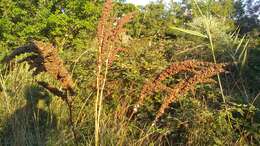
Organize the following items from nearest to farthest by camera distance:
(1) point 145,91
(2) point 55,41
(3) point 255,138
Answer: (1) point 145,91, (3) point 255,138, (2) point 55,41

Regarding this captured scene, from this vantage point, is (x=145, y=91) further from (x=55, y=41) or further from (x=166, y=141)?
(x=55, y=41)

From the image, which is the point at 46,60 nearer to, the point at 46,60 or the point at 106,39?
the point at 46,60

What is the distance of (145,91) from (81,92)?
12.9 feet

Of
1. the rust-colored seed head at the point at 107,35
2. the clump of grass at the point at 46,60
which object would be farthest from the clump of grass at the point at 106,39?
the clump of grass at the point at 46,60

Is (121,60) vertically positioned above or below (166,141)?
above

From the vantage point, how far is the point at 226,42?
16.2 ft

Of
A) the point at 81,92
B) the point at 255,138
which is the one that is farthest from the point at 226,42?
the point at 81,92

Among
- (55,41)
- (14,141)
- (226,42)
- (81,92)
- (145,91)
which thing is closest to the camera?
(145,91)

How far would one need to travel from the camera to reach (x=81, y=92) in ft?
19.5

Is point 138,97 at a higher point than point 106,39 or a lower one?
lower

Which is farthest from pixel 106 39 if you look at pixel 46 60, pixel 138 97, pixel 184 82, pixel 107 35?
pixel 138 97

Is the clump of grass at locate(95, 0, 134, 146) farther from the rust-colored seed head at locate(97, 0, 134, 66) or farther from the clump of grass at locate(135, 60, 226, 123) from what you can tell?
the clump of grass at locate(135, 60, 226, 123)

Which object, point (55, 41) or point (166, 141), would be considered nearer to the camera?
point (166, 141)

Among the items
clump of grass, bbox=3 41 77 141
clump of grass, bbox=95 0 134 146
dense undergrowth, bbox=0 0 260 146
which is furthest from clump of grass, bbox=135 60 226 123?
clump of grass, bbox=3 41 77 141
